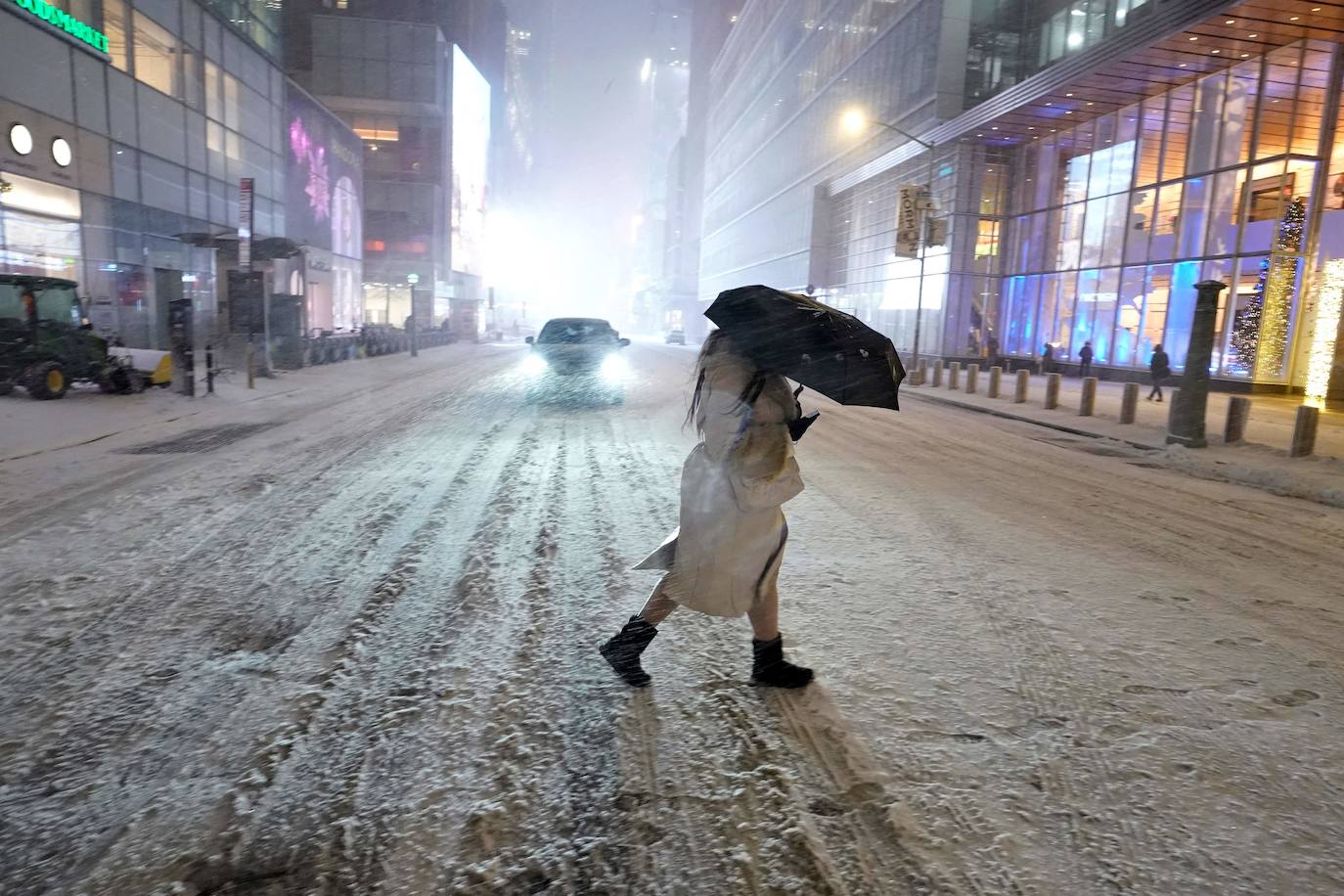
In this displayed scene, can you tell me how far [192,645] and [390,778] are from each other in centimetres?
179

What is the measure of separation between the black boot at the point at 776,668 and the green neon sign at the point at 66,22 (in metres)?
23.1

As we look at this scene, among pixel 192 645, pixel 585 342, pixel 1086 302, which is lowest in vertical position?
pixel 192 645

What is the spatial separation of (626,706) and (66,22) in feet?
79.6

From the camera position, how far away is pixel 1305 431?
1109cm

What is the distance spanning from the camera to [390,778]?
2799mm

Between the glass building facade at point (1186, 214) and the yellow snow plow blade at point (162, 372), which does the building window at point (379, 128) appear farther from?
the yellow snow plow blade at point (162, 372)

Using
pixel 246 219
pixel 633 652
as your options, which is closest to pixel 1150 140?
pixel 246 219

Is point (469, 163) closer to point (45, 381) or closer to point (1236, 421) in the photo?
point (45, 381)

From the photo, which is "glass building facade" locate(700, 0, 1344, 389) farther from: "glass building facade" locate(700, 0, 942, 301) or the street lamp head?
the street lamp head

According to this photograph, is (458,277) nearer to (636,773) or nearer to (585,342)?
(585,342)

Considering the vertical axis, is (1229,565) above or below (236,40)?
below

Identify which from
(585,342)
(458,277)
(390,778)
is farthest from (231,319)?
(458,277)

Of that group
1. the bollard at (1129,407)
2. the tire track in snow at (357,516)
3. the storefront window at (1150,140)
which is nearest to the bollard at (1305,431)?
the bollard at (1129,407)

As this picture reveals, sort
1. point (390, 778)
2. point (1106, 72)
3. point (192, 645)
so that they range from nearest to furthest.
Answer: point (390, 778) < point (192, 645) < point (1106, 72)
